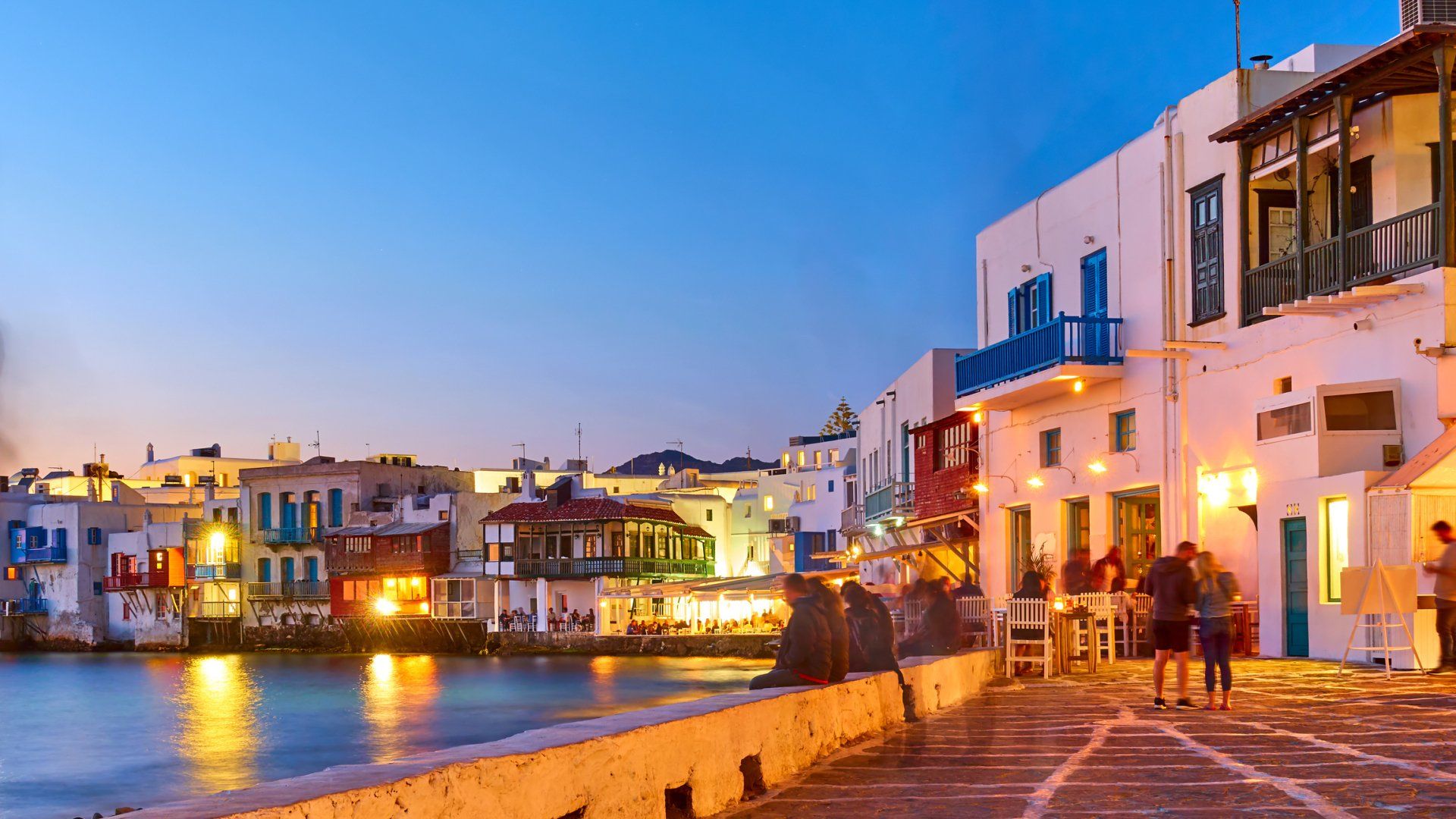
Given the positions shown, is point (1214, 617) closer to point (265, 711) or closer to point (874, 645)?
point (874, 645)

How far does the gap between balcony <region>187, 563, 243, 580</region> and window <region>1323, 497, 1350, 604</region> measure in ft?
242

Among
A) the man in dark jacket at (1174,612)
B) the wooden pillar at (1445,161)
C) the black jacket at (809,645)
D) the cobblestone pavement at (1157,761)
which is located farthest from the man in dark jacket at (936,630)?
the wooden pillar at (1445,161)

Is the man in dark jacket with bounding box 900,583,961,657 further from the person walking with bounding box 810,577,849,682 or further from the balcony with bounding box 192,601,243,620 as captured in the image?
the balcony with bounding box 192,601,243,620

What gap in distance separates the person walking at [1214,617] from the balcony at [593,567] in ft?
192

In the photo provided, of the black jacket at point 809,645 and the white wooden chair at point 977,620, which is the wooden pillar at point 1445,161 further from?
the black jacket at point 809,645

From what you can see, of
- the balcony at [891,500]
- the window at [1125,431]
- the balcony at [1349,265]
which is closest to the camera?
the balcony at [1349,265]

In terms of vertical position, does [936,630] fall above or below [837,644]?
below

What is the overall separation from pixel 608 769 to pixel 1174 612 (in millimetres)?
7622

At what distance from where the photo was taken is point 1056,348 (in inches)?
1016

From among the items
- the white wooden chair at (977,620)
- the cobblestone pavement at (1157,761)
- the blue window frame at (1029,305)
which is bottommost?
the white wooden chair at (977,620)

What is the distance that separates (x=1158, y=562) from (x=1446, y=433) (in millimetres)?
6245

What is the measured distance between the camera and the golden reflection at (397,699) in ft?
145

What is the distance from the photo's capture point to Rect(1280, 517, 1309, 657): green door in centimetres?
1938

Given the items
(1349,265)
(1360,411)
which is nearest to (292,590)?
(1360,411)
